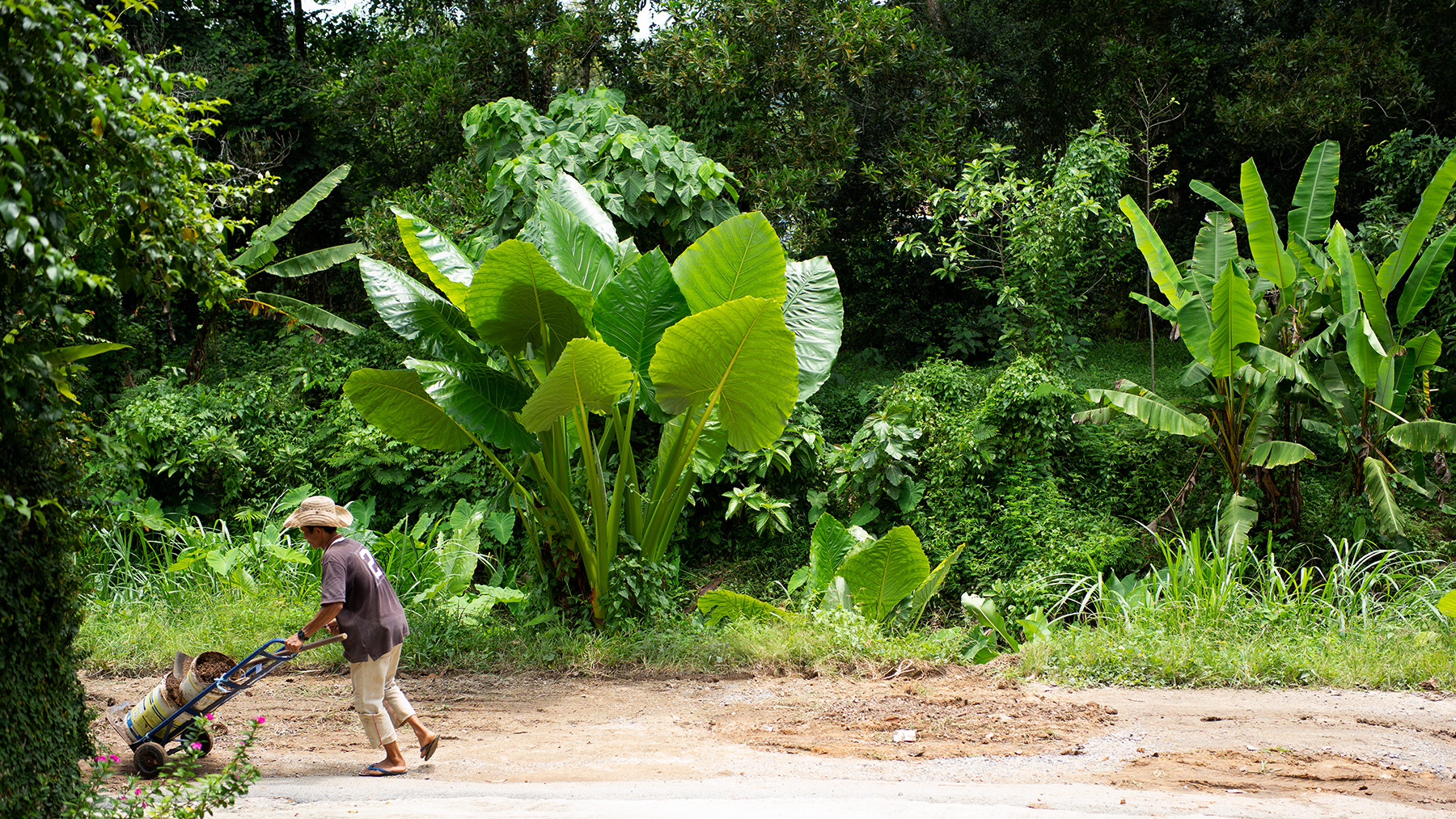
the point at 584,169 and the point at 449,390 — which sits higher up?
the point at 584,169

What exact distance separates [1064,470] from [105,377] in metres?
10.3

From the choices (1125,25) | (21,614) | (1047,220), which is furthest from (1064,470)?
(21,614)

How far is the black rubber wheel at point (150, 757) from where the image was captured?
4121mm

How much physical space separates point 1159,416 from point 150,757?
6.85 m

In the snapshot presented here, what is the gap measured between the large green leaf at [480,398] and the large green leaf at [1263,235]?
569 cm

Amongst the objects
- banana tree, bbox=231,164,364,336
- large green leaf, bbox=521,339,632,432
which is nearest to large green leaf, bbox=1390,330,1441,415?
large green leaf, bbox=521,339,632,432

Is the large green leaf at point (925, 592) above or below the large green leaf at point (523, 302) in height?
below

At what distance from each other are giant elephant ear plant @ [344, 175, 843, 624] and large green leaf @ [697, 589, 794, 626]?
500 millimetres

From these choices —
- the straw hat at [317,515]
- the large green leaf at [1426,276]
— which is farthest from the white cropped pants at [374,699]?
the large green leaf at [1426,276]

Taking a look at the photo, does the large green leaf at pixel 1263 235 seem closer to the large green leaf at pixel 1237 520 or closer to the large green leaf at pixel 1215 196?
the large green leaf at pixel 1215 196

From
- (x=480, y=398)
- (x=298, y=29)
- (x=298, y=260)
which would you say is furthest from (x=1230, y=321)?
(x=298, y=29)

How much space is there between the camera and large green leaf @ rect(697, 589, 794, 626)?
6.70m

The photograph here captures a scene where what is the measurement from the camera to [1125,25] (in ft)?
39.6

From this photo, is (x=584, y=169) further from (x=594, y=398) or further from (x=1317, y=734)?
(x=1317, y=734)
